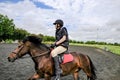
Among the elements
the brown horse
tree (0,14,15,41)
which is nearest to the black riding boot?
the brown horse

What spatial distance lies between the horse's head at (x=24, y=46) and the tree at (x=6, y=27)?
397ft

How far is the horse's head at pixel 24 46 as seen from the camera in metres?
11.4

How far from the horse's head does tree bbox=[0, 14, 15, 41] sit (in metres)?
121

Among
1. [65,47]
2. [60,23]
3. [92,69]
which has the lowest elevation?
[92,69]

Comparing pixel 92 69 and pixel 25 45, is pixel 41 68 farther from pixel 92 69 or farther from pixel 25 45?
pixel 92 69

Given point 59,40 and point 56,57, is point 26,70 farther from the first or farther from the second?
point 59,40

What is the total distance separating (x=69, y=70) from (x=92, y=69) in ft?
4.82

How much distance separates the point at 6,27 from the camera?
136 metres

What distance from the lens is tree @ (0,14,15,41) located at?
5310 inches

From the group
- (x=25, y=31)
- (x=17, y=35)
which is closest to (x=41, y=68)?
(x=17, y=35)

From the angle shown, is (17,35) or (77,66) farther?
(17,35)

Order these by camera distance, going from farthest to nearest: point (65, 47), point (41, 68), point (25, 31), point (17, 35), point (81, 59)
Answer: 1. point (25, 31)
2. point (17, 35)
3. point (81, 59)
4. point (65, 47)
5. point (41, 68)

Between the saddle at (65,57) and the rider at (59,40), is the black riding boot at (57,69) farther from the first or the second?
the saddle at (65,57)

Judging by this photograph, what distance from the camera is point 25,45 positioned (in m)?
11.6
